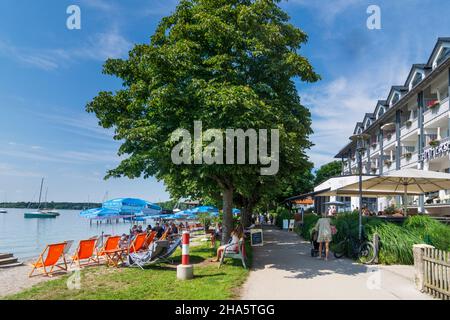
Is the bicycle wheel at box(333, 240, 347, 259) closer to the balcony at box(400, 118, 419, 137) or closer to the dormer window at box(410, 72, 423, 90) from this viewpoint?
the balcony at box(400, 118, 419, 137)

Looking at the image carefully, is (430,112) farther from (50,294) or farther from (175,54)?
(50,294)

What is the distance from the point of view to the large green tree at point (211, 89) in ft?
34.3

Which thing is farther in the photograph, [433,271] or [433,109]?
[433,109]

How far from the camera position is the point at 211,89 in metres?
10.1

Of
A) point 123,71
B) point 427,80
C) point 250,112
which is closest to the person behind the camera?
point 250,112

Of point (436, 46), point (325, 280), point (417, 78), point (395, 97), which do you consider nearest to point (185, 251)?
Answer: point (325, 280)

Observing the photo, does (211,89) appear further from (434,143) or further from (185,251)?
(434,143)

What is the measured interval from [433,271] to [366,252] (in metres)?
4.44

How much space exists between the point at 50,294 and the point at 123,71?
26.7 feet

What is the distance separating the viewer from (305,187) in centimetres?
5531

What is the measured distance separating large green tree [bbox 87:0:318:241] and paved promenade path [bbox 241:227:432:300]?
290 cm

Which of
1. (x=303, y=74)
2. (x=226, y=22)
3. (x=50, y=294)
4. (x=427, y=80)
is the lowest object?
(x=50, y=294)
